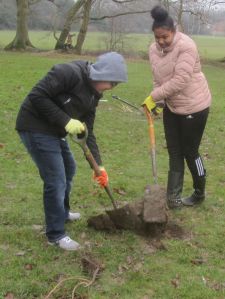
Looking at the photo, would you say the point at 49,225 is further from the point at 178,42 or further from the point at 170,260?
the point at 178,42

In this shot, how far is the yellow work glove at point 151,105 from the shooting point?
5.44m

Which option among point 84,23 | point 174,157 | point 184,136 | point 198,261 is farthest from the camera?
point 84,23

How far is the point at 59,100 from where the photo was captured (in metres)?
4.23

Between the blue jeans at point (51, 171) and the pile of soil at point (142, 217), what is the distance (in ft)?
1.75

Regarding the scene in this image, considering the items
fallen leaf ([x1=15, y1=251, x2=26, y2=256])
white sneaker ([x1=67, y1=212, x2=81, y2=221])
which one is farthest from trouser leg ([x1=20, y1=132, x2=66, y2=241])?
white sneaker ([x1=67, y1=212, x2=81, y2=221])

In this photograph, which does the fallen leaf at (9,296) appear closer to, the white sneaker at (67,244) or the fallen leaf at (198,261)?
the white sneaker at (67,244)

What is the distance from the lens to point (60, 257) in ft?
15.0

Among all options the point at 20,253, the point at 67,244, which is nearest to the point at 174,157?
the point at 67,244

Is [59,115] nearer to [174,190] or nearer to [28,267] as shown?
[28,267]

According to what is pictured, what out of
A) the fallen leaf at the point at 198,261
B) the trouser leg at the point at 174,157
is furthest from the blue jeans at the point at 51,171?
the trouser leg at the point at 174,157

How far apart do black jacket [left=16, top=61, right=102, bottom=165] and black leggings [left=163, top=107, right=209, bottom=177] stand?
1.36 metres

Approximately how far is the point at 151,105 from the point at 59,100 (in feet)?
4.96

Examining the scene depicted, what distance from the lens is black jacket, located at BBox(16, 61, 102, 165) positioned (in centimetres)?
409

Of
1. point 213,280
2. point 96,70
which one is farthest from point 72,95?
point 213,280
